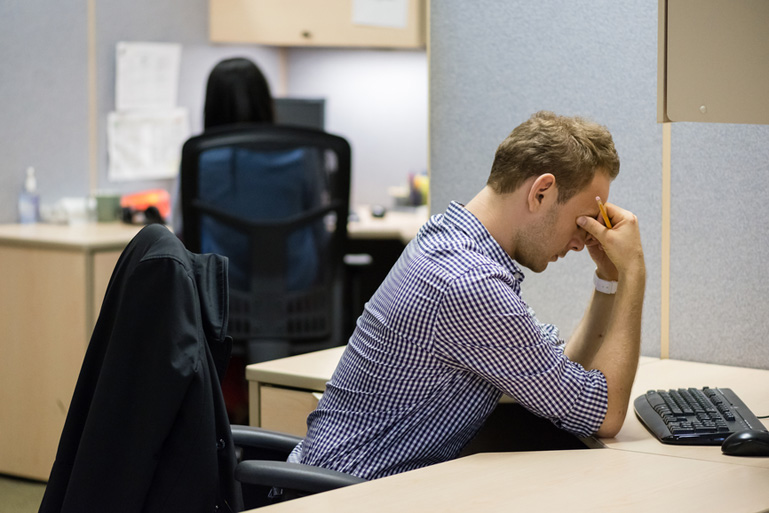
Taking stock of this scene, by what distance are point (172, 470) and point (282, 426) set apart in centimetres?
55

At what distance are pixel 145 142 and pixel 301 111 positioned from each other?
0.70m

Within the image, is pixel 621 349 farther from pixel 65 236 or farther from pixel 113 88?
pixel 113 88

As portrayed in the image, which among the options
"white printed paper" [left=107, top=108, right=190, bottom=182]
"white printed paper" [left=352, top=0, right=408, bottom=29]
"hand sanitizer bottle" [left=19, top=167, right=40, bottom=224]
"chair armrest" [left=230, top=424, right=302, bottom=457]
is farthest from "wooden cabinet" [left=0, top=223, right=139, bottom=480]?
"chair armrest" [left=230, top=424, right=302, bottom=457]

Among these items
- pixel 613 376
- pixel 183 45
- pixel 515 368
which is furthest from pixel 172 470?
pixel 183 45

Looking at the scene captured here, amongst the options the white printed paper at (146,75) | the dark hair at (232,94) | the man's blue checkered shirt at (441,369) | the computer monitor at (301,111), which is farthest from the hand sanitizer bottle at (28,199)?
the man's blue checkered shirt at (441,369)

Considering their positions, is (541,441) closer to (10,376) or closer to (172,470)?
(172,470)

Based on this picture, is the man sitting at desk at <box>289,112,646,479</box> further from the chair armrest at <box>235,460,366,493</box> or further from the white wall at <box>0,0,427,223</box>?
the white wall at <box>0,0,427,223</box>

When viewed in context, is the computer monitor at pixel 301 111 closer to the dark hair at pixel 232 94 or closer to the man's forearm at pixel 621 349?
the dark hair at pixel 232 94

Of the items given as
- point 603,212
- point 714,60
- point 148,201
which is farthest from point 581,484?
point 148,201

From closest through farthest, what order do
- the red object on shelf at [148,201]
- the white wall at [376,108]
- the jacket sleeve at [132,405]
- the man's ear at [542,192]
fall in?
the jacket sleeve at [132,405]
the man's ear at [542,192]
the red object on shelf at [148,201]
the white wall at [376,108]

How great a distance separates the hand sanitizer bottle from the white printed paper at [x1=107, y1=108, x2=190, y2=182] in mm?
334

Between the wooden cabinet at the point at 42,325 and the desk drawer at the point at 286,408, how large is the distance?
3.78ft

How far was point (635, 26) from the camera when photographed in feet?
6.06

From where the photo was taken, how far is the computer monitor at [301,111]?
3842 millimetres
